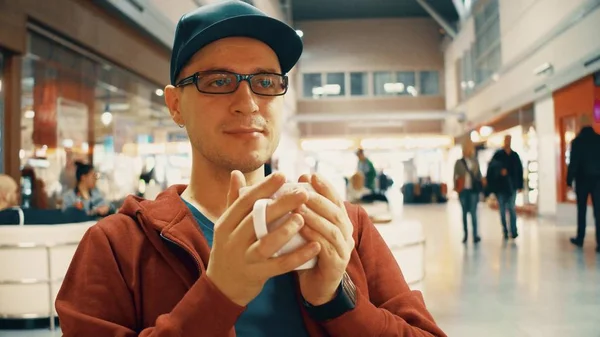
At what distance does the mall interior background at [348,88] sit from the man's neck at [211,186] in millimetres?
750

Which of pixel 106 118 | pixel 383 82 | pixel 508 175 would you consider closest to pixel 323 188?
pixel 508 175

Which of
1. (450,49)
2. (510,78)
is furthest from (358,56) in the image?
(510,78)

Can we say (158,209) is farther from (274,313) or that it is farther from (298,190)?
(298,190)

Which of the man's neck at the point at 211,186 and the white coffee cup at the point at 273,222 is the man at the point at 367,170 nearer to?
the man's neck at the point at 211,186

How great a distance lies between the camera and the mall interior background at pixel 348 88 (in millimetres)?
6805

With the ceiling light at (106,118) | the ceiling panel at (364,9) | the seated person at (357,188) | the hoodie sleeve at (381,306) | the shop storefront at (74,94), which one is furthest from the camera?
the ceiling panel at (364,9)

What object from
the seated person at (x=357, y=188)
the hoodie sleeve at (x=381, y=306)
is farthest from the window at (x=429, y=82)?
the hoodie sleeve at (x=381, y=306)

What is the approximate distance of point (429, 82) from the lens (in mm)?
28547

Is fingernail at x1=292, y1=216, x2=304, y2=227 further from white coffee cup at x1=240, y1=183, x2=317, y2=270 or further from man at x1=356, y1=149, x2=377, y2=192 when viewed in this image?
man at x1=356, y1=149, x2=377, y2=192

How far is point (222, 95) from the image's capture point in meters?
1.13

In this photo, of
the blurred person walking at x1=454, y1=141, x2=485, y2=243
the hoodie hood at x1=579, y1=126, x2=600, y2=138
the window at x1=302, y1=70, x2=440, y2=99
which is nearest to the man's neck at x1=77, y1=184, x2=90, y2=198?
the blurred person walking at x1=454, y1=141, x2=485, y2=243

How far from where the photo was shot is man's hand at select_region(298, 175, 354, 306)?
2.61 ft

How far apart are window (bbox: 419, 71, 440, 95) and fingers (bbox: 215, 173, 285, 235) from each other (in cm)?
2896

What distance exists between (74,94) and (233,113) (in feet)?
27.1
